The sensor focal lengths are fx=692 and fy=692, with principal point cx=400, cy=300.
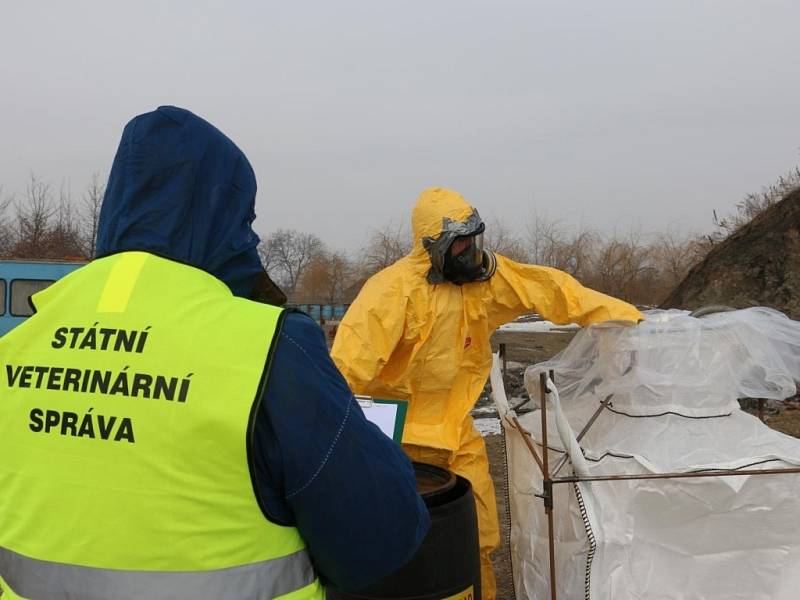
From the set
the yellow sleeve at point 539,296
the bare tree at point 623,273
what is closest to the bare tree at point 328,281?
the bare tree at point 623,273

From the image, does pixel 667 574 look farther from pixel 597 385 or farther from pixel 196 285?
pixel 196 285

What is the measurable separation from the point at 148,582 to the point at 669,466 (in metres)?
1.91

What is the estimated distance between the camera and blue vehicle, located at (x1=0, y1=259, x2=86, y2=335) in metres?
11.7

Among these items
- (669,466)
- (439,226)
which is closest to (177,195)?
(669,466)

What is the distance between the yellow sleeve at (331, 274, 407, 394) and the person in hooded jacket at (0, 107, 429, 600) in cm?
169

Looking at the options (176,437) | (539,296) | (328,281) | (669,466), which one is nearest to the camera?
(176,437)

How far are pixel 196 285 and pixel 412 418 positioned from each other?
2.31 meters

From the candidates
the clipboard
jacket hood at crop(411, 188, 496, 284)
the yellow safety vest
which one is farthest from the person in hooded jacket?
jacket hood at crop(411, 188, 496, 284)

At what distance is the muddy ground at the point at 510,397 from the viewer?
4.27 metres

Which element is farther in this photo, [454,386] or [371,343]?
[454,386]

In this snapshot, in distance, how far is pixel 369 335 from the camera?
3045 mm

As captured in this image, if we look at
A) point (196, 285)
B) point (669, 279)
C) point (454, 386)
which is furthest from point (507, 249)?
point (196, 285)

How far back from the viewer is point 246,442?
107 centimetres

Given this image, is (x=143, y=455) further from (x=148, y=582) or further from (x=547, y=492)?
(x=547, y=492)
